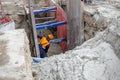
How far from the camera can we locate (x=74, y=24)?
24.6ft

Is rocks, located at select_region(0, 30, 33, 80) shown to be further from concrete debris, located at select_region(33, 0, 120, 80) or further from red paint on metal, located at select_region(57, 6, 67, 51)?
red paint on metal, located at select_region(57, 6, 67, 51)

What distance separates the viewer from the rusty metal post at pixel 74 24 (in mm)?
7184

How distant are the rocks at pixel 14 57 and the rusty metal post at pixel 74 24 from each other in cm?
298

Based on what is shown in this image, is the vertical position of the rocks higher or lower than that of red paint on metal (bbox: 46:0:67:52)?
higher

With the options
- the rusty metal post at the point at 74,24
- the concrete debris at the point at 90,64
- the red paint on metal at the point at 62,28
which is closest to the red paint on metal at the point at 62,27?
the red paint on metal at the point at 62,28

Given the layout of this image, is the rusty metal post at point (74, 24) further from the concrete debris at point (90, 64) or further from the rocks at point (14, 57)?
the rocks at point (14, 57)

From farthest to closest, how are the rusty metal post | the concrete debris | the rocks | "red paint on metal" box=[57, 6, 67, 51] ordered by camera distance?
"red paint on metal" box=[57, 6, 67, 51], the rusty metal post, the concrete debris, the rocks

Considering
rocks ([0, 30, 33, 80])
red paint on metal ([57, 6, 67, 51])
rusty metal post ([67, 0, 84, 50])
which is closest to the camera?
rocks ([0, 30, 33, 80])

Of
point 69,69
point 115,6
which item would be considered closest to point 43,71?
point 69,69

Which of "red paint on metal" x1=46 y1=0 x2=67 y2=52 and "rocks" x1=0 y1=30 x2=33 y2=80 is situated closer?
"rocks" x1=0 y1=30 x2=33 y2=80

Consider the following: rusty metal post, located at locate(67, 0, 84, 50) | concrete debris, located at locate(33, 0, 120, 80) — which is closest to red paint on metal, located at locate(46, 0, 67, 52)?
Result: rusty metal post, located at locate(67, 0, 84, 50)

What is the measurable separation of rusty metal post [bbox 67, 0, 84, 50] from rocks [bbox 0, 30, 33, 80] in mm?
2983

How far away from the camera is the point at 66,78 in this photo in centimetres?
427

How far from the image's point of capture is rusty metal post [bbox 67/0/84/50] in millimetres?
7184
